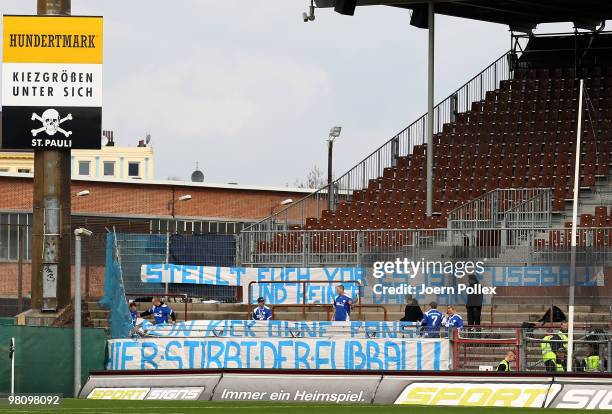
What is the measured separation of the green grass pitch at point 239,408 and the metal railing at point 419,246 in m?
9.86

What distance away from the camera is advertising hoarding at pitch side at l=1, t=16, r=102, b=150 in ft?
93.7

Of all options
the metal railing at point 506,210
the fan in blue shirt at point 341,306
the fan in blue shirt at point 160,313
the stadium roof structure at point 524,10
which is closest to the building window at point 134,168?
the stadium roof structure at point 524,10

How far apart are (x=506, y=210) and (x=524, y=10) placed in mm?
8687

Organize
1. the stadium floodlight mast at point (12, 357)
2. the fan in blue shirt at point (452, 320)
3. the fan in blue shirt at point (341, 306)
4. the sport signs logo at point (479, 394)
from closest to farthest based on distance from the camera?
the sport signs logo at point (479, 394)
the stadium floodlight mast at point (12, 357)
the fan in blue shirt at point (452, 320)
the fan in blue shirt at point (341, 306)

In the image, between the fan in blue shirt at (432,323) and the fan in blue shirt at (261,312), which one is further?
the fan in blue shirt at (261,312)

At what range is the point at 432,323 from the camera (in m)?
28.5

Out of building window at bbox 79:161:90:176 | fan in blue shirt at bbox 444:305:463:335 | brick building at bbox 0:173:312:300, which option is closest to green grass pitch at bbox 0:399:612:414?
fan in blue shirt at bbox 444:305:463:335

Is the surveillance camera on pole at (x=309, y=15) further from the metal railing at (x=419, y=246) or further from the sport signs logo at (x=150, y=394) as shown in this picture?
the sport signs logo at (x=150, y=394)

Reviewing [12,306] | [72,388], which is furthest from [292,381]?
[12,306]

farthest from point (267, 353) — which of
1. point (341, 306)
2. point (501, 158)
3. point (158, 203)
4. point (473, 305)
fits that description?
point (158, 203)

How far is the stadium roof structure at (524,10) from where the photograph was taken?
39.6 metres

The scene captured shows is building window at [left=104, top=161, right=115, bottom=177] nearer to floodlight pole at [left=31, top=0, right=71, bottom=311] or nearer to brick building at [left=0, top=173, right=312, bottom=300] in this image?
brick building at [left=0, top=173, right=312, bottom=300]

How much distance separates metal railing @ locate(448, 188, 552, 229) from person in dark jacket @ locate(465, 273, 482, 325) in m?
2.81

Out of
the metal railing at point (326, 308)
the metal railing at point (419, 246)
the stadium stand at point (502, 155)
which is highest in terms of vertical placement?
the stadium stand at point (502, 155)
